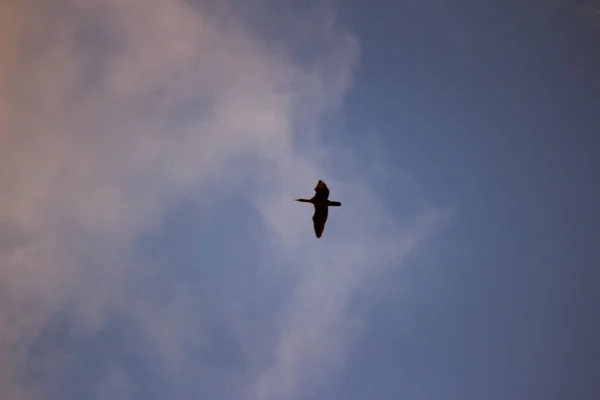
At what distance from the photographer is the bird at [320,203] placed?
24953 mm

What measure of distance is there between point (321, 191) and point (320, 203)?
75 centimetres

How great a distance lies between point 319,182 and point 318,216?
2212 millimetres

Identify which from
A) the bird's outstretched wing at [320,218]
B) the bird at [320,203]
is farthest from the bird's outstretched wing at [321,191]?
the bird's outstretched wing at [320,218]

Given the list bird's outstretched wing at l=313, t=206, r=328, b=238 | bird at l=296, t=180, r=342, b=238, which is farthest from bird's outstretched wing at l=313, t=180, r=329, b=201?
bird's outstretched wing at l=313, t=206, r=328, b=238

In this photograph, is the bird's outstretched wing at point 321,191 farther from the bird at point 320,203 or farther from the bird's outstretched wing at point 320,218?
the bird's outstretched wing at point 320,218

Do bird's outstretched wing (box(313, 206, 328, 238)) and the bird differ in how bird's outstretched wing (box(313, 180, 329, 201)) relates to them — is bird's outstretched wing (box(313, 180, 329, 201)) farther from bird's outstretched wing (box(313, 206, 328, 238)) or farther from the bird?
bird's outstretched wing (box(313, 206, 328, 238))

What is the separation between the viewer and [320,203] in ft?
82.8

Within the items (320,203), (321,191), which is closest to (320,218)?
(320,203)

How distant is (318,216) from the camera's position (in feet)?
85.3

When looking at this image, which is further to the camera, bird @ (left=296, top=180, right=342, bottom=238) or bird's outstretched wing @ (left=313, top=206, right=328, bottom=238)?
bird's outstretched wing @ (left=313, top=206, right=328, bottom=238)

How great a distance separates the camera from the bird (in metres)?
25.0

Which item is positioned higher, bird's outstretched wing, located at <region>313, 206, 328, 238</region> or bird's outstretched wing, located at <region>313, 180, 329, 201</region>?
bird's outstretched wing, located at <region>313, 180, 329, 201</region>

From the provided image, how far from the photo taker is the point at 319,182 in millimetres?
24938

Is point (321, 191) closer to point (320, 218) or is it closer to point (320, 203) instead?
point (320, 203)
